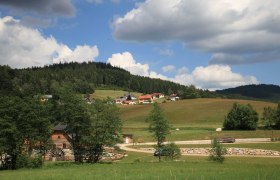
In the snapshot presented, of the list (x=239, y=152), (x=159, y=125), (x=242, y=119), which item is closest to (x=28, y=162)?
(x=159, y=125)

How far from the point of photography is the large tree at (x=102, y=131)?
5878 cm

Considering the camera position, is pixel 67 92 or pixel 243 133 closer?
pixel 67 92

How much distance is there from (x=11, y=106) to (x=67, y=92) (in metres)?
8.46

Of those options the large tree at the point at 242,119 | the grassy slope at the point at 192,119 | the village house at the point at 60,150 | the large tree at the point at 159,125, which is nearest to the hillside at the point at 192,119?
the grassy slope at the point at 192,119

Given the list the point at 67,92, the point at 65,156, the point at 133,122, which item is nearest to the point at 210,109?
the point at 133,122

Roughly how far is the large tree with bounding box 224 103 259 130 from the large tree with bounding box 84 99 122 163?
65635 mm

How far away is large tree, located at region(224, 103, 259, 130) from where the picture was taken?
11769 centimetres

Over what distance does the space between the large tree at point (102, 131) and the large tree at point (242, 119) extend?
6564 cm

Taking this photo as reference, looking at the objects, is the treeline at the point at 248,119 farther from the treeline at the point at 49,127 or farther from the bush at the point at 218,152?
the bush at the point at 218,152

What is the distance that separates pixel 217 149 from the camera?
5175 centimetres

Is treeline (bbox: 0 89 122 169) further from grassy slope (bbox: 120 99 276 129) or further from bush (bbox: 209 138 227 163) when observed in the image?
grassy slope (bbox: 120 99 276 129)

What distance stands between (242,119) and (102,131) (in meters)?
67.9

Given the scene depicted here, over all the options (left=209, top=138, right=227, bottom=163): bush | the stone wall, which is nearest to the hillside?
the stone wall

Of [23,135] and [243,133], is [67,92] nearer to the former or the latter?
[23,135]
